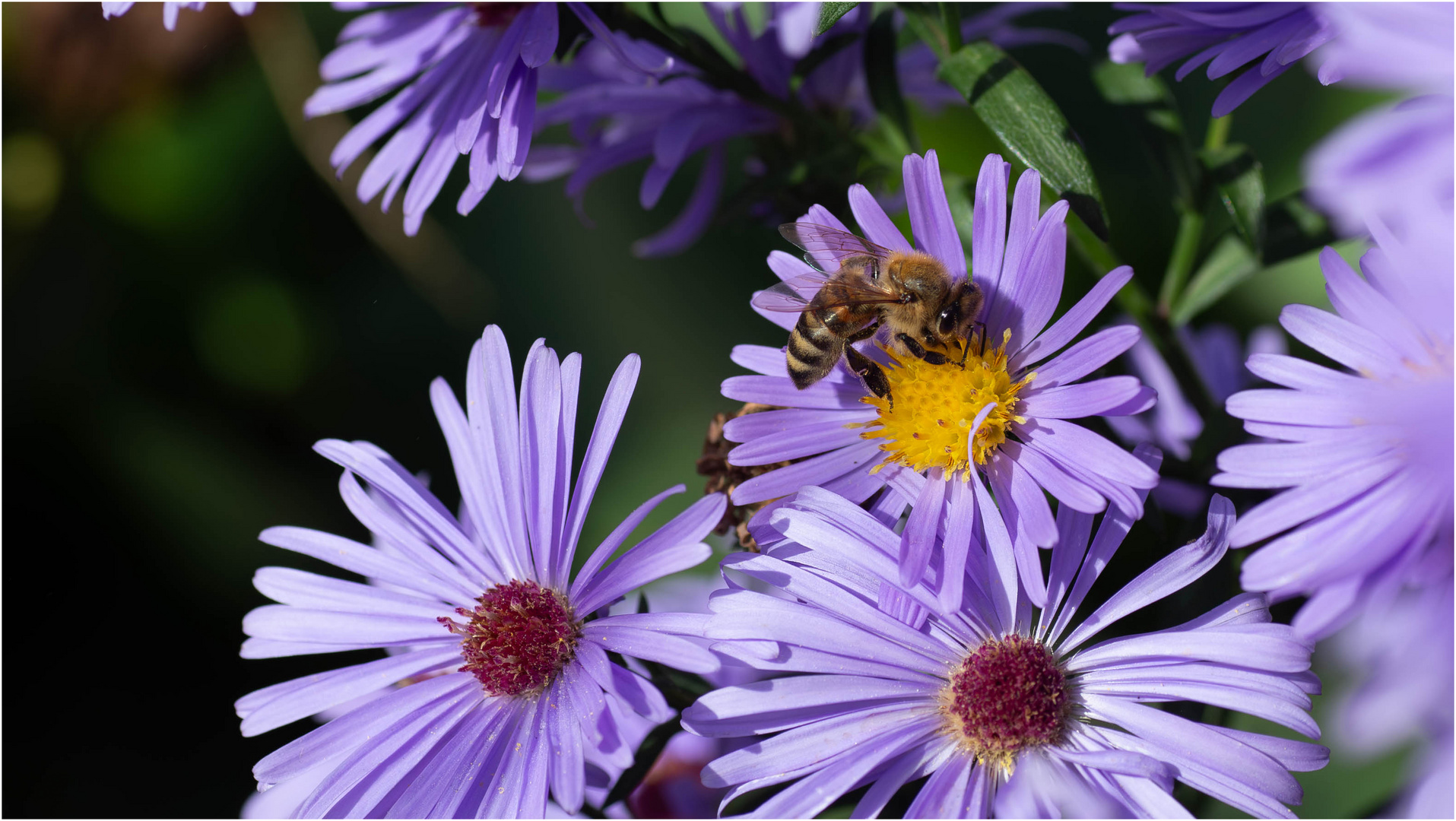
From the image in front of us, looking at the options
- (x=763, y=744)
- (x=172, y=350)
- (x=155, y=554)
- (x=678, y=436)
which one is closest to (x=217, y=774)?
(x=155, y=554)

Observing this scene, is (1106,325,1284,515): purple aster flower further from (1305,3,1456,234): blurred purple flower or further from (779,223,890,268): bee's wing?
(1305,3,1456,234): blurred purple flower

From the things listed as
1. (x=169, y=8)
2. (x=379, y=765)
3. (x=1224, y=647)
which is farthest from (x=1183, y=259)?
(x=169, y=8)

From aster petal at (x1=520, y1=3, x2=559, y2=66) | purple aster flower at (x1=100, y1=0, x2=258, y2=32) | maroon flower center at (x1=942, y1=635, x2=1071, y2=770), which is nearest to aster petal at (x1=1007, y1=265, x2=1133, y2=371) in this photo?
maroon flower center at (x1=942, y1=635, x2=1071, y2=770)

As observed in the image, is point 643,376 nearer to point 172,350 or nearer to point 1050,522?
point 172,350

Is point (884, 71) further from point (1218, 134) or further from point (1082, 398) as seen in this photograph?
point (1082, 398)

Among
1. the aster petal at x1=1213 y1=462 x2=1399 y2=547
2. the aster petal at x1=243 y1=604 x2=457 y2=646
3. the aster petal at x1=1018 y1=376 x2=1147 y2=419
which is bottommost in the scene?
the aster petal at x1=1213 y1=462 x2=1399 y2=547

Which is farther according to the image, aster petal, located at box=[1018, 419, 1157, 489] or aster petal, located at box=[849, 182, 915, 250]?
aster petal, located at box=[849, 182, 915, 250]
